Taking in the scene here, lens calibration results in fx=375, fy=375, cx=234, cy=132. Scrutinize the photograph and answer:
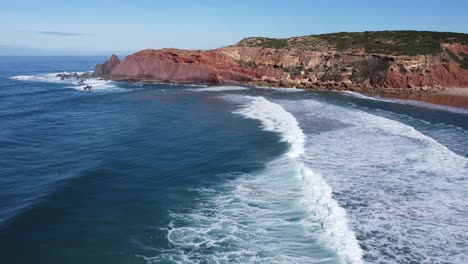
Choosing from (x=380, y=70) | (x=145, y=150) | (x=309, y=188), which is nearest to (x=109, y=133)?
(x=145, y=150)

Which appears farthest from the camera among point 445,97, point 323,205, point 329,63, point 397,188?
point 329,63

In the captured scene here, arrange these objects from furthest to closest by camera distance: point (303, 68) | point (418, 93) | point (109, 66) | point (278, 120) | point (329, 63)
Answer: point (109, 66) < point (303, 68) < point (329, 63) < point (418, 93) < point (278, 120)

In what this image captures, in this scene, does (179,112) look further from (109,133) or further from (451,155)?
(451,155)

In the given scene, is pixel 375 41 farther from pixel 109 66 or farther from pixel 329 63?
pixel 109 66

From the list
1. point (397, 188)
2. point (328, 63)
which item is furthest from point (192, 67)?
point (397, 188)

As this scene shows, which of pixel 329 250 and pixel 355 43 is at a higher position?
pixel 355 43

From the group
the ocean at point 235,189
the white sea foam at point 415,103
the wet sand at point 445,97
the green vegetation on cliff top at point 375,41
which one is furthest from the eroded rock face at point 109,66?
the wet sand at point 445,97

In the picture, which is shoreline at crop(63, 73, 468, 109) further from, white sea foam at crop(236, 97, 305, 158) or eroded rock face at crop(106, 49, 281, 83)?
white sea foam at crop(236, 97, 305, 158)
